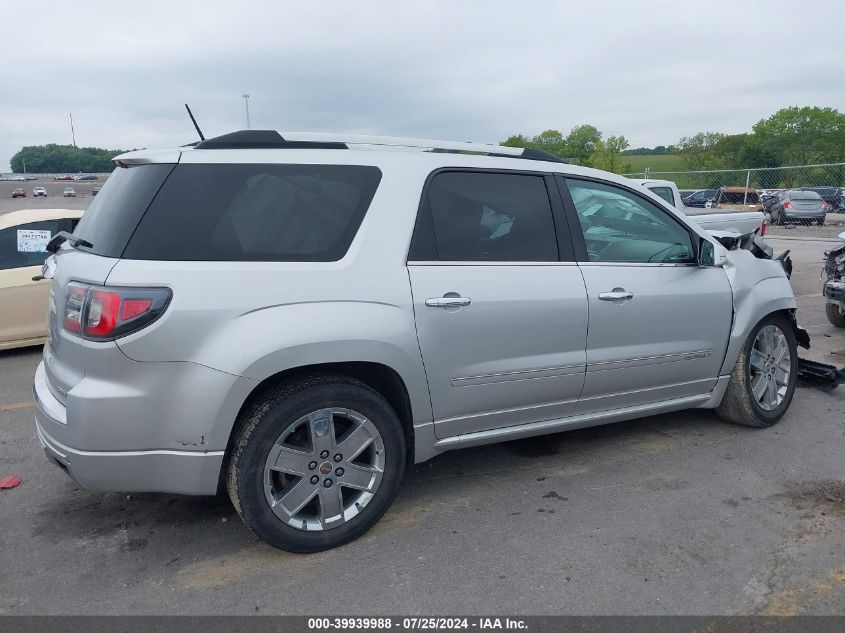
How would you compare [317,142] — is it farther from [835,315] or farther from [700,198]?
[700,198]

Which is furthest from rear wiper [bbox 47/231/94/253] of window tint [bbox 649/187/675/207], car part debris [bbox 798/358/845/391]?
window tint [bbox 649/187/675/207]

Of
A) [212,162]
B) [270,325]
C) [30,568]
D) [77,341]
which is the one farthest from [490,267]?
[30,568]

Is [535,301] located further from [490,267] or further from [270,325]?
[270,325]

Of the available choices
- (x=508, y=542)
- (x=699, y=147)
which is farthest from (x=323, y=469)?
(x=699, y=147)

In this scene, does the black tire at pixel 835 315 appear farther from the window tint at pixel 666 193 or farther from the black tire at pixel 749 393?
the black tire at pixel 749 393

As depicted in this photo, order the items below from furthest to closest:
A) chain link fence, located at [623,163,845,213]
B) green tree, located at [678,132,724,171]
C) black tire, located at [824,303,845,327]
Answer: green tree, located at [678,132,724,171]
chain link fence, located at [623,163,845,213]
black tire, located at [824,303,845,327]

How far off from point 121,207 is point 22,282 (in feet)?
16.2

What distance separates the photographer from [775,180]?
25.3 meters

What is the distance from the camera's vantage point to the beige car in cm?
714

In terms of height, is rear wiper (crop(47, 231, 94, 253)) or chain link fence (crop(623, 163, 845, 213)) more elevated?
rear wiper (crop(47, 231, 94, 253))

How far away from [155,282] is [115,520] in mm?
1473

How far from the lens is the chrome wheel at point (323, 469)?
312 centimetres

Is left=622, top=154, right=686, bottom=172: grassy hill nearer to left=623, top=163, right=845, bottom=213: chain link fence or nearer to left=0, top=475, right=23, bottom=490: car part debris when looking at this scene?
left=623, top=163, right=845, bottom=213: chain link fence

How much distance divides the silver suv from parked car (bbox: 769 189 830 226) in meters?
23.8
